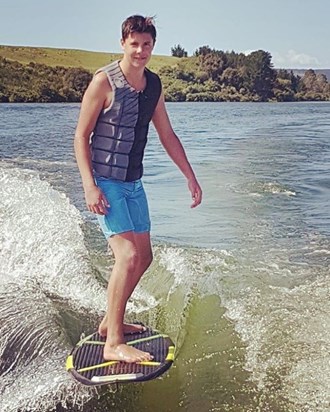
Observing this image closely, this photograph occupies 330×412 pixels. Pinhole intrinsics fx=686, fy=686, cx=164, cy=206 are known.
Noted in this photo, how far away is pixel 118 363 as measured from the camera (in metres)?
3.70

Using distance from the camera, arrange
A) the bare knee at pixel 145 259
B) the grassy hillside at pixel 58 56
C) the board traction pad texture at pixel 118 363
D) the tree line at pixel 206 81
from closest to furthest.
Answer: the board traction pad texture at pixel 118 363
the bare knee at pixel 145 259
the tree line at pixel 206 81
the grassy hillside at pixel 58 56

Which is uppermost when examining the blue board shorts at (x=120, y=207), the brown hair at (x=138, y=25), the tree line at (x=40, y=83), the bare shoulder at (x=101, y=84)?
the brown hair at (x=138, y=25)

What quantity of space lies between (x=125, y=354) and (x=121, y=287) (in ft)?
1.19

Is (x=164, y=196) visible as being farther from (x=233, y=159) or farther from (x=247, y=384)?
(x=247, y=384)

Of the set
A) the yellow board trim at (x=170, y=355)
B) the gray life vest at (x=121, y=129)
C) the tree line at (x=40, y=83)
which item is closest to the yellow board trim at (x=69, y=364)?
the yellow board trim at (x=170, y=355)

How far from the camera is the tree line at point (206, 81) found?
171 ft

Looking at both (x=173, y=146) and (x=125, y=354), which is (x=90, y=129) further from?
(x=125, y=354)

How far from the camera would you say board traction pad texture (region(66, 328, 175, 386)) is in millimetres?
3559

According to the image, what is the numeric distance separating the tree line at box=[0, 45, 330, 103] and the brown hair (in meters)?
47.6

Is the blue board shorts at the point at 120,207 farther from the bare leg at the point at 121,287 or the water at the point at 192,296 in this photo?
the water at the point at 192,296

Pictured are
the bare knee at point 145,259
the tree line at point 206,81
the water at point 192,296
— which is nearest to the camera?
the bare knee at point 145,259

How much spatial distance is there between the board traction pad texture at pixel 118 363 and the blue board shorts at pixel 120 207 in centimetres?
66

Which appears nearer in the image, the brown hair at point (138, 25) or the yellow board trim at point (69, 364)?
the brown hair at point (138, 25)

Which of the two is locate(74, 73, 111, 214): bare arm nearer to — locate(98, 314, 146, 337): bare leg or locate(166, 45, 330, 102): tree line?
locate(98, 314, 146, 337): bare leg
